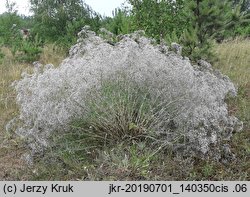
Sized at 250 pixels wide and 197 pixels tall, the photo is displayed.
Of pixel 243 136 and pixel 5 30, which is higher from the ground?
pixel 5 30

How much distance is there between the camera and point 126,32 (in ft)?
28.1

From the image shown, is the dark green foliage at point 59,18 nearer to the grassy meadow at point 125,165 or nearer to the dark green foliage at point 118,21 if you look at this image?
the dark green foliage at point 118,21

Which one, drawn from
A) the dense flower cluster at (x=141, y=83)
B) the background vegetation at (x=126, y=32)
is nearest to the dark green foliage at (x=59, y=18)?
the background vegetation at (x=126, y=32)

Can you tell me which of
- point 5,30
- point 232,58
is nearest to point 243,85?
point 232,58

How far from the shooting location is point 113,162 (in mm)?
4461

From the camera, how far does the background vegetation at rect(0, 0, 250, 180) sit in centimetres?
445

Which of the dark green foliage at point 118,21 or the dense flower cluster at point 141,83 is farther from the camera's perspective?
the dark green foliage at point 118,21

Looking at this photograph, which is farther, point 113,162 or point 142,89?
point 142,89

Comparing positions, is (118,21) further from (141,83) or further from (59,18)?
(141,83)

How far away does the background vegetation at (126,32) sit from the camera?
4.45 meters

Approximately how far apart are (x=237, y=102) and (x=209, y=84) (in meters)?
1.35

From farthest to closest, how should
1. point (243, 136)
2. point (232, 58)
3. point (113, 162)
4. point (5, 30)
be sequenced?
1. point (5, 30)
2. point (232, 58)
3. point (243, 136)
4. point (113, 162)

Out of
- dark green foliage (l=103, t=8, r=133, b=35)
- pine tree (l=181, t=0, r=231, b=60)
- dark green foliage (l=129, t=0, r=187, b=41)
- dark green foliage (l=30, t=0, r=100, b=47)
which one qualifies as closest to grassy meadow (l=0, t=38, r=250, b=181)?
pine tree (l=181, t=0, r=231, b=60)

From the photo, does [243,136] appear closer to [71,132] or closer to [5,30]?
[71,132]
